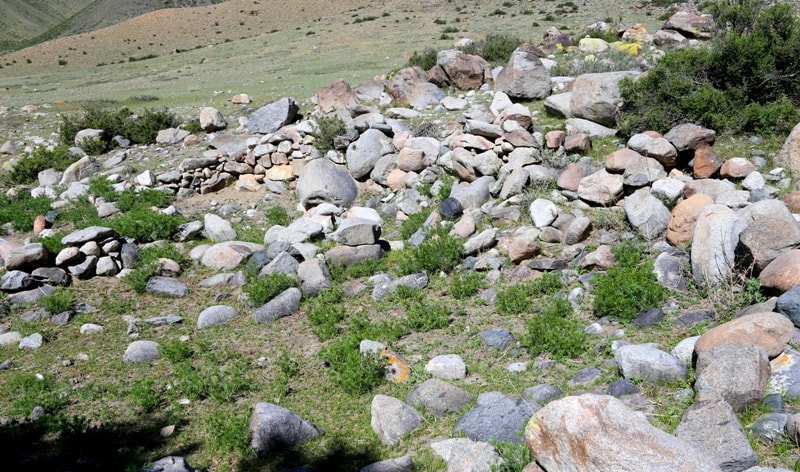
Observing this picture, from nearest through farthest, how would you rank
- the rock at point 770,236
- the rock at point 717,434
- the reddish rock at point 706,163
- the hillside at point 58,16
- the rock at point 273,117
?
the rock at point 717,434, the rock at point 770,236, the reddish rock at point 706,163, the rock at point 273,117, the hillside at point 58,16

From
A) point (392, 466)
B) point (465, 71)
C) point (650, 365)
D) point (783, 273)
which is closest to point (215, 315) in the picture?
point (392, 466)

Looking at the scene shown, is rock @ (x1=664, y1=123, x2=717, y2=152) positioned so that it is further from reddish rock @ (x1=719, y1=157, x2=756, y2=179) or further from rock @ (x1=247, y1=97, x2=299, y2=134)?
rock @ (x1=247, y1=97, x2=299, y2=134)

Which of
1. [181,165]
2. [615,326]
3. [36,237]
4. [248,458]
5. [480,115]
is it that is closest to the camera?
[248,458]

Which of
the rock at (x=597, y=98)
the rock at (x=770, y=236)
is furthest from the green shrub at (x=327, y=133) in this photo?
the rock at (x=770, y=236)

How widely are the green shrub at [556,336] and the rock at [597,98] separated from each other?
5.71 m

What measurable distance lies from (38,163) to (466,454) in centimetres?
1353

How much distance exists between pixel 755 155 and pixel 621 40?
919 cm

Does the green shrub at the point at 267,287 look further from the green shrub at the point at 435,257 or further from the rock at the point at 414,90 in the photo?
the rock at the point at 414,90

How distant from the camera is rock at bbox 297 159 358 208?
35.4 ft

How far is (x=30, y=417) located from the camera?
5.25m

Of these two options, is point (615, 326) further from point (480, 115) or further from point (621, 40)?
point (621, 40)

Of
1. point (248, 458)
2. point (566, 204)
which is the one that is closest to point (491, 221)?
point (566, 204)

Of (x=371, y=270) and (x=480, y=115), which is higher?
(x=480, y=115)

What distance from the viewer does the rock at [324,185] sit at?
35.4 feet
